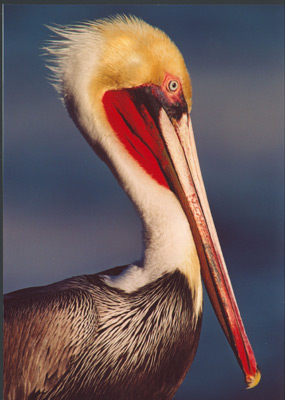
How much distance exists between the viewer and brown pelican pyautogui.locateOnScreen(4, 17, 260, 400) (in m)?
1.91

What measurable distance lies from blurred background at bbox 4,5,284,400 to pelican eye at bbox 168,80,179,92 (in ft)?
0.45

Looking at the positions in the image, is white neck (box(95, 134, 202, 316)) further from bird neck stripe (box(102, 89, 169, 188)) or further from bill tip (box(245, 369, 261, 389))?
bill tip (box(245, 369, 261, 389))

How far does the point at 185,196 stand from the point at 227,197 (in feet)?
0.67

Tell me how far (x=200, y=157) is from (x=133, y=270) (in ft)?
1.49

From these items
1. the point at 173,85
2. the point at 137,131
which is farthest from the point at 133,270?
the point at 173,85

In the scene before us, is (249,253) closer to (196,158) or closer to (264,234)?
(264,234)

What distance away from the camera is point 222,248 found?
7.03 feet

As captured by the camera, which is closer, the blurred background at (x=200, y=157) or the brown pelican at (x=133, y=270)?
the brown pelican at (x=133, y=270)

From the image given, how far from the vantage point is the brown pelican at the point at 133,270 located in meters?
1.91

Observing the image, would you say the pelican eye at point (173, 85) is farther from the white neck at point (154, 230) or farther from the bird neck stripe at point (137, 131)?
the white neck at point (154, 230)

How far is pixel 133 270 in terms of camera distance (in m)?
1.99

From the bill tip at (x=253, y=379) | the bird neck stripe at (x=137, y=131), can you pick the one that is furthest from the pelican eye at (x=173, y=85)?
the bill tip at (x=253, y=379)

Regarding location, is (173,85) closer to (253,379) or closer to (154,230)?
(154,230)

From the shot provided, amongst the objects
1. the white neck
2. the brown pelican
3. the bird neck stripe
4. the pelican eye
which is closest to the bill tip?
the brown pelican
